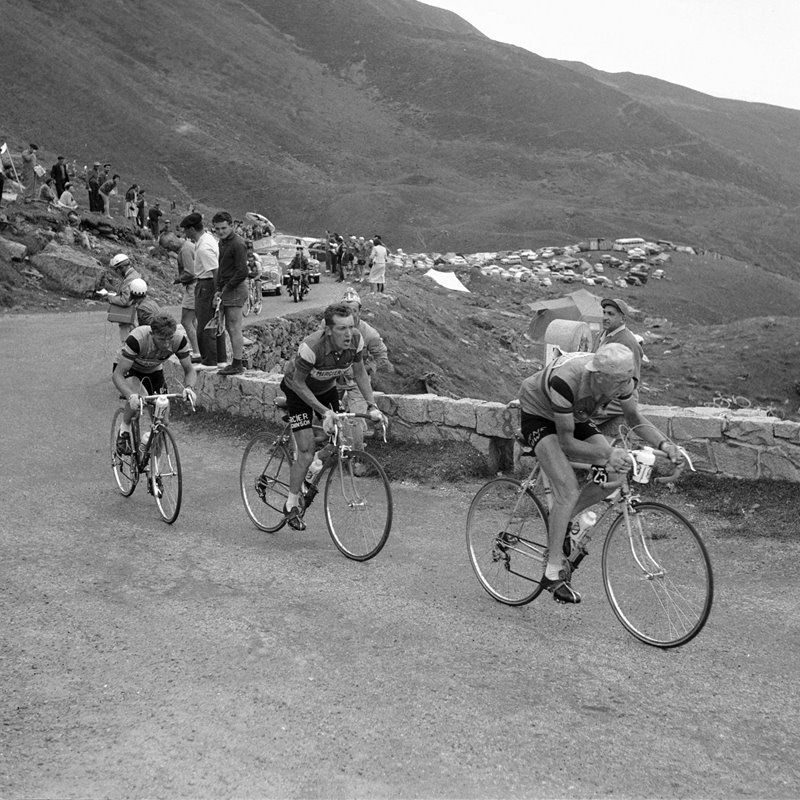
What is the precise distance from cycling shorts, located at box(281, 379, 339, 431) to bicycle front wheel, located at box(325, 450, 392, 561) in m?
0.41

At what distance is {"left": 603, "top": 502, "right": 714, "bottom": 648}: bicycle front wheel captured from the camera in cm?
518

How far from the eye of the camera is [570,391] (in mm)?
5406

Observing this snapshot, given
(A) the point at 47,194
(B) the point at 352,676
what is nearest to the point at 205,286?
(B) the point at 352,676

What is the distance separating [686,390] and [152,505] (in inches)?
619

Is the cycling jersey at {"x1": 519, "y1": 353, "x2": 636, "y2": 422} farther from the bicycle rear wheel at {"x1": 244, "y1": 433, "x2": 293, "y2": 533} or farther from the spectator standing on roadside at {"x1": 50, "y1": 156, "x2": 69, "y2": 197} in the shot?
the spectator standing on roadside at {"x1": 50, "y1": 156, "x2": 69, "y2": 197}

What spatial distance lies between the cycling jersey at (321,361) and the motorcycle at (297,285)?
58.4 feet

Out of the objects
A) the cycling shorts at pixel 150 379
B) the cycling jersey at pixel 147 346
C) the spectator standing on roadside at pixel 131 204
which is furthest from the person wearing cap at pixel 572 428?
the spectator standing on roadside at pixel 131 204

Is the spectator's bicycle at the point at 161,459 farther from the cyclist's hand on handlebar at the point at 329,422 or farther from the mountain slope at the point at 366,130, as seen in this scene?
the mountain slope at the point at 366,130

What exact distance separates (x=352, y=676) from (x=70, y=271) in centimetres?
2033

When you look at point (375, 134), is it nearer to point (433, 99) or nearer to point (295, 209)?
point (433, 99)

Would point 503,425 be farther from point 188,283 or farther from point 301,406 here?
point 188,283

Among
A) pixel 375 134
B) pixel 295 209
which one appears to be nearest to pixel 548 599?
pixel 295 209

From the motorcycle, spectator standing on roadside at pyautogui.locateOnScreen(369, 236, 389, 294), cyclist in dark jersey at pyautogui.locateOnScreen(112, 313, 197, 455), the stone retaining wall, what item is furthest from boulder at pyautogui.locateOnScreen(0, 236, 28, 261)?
cyclist in dark jersey at pyautogui.locateOnScreen(112, 313, 197, 455)

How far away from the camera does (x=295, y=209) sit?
6162 cm
